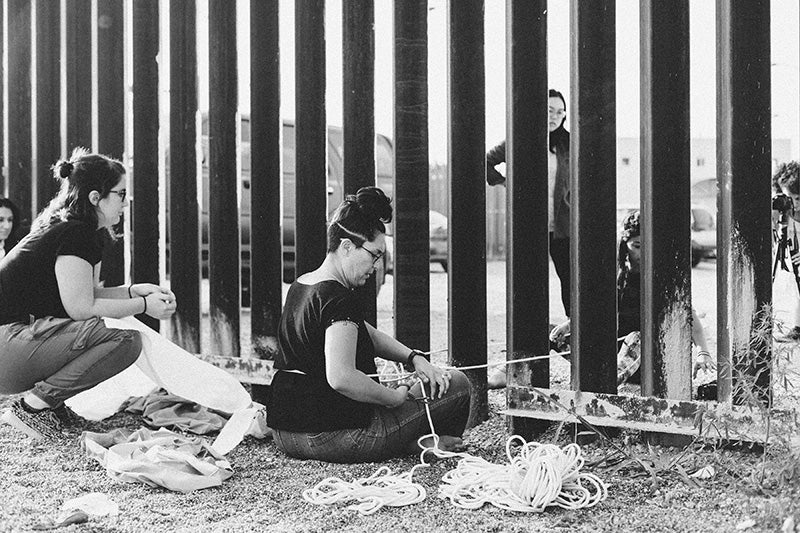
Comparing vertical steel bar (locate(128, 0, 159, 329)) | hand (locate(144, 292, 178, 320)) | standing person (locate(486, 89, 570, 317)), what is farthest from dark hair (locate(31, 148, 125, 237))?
standing person (locate(486, 89, 570, 317))

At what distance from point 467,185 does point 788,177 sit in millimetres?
2911

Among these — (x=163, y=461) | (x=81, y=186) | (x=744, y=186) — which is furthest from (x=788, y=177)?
(x=163, y=461)

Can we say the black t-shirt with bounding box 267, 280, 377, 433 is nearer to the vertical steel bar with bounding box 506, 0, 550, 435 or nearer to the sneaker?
the vertical steel bar with bounding box 506, 0, 550, 435

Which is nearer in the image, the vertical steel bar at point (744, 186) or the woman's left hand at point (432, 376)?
the vertical steel bar at point (744, 186)

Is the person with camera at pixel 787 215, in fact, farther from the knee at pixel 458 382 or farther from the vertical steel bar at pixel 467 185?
the knee at pixel 458 382

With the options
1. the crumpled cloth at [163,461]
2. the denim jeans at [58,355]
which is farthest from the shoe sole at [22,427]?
the crumpled cloth at [163,461]

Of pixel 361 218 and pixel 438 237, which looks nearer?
pixel 361 218

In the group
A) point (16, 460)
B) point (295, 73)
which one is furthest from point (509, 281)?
point (16, 460)

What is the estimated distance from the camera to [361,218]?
3559 millimetres

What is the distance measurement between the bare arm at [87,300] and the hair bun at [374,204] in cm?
112

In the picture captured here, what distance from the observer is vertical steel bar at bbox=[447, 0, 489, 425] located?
4.05 m

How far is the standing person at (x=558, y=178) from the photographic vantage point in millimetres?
5262

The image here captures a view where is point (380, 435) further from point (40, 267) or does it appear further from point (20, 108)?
point (20, 108)

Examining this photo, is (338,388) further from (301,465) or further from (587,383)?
(587,383)
